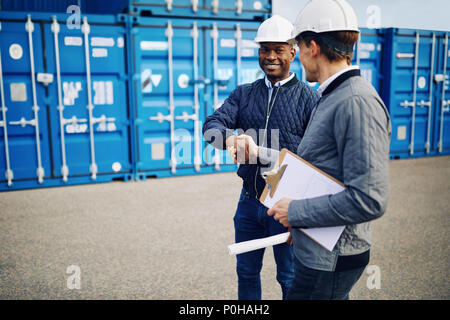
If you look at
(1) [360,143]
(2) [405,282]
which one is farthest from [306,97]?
(2) [405,282]

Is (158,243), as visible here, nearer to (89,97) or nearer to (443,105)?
(89,97)

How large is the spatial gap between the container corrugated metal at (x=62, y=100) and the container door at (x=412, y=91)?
6169 mm

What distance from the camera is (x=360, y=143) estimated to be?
1419 millimetres

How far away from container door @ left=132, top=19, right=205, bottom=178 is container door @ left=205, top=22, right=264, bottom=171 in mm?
205

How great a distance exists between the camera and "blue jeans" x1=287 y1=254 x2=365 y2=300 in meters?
1.63

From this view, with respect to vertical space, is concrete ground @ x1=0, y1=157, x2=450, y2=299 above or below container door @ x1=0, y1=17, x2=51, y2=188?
below

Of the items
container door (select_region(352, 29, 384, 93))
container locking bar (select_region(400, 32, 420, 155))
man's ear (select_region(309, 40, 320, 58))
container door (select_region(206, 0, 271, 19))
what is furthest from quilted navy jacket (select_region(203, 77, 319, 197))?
container locking bar (select_region(400, 32, 420, 155))

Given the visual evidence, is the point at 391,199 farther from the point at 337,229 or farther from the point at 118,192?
the point at 337,229

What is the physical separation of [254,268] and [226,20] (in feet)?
20.0

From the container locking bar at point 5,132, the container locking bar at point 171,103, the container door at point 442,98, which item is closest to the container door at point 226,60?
the container locking bar at point 171,103

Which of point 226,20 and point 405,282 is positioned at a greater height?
point 226,20

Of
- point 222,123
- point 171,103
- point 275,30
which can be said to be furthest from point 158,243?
point 171,103

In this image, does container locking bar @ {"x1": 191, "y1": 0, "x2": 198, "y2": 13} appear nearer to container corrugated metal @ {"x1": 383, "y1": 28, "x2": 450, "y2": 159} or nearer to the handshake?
container corrugated metal @ {"x1": 383, "y1": 28, "x2": 450, "y2": 159}
